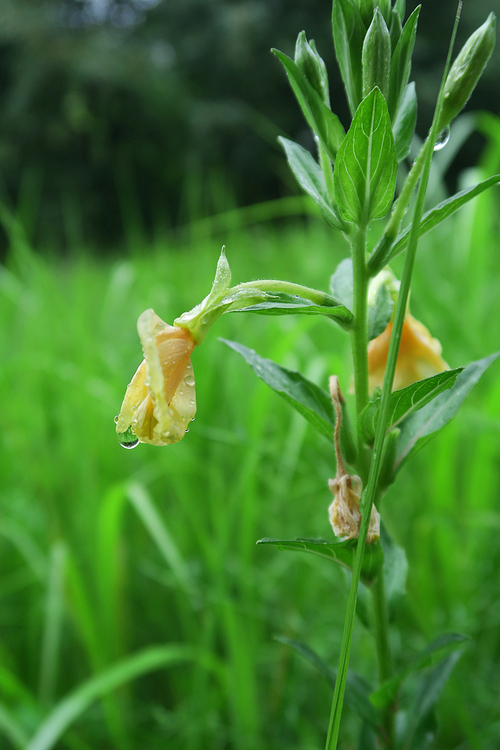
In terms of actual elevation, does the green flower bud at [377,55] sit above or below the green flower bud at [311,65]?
below

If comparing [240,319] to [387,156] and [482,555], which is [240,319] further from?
[387,156]

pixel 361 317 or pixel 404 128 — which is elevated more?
pixel 404 128

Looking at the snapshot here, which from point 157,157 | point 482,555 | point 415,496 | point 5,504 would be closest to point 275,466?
point 415,496

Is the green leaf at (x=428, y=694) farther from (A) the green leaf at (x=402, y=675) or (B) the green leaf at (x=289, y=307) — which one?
(B) the green leaf at (x=289, y=307)

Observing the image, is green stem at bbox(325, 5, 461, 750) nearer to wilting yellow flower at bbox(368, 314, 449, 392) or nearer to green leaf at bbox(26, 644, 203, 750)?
wilting yellow flower at bbox(368, 314, 449, 392)

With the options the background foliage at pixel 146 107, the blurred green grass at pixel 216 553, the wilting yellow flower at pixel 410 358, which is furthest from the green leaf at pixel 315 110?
the background foliage at pixel 146 107

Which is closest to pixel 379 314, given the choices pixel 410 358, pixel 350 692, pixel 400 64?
pixel 410 358

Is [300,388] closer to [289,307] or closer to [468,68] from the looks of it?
[289,307]

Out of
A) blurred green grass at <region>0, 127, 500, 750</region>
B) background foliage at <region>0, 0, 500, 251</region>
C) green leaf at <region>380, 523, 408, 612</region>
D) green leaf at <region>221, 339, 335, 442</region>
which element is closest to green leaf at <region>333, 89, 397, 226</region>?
green leaf at <region>221, 339, 335, 442</region>
